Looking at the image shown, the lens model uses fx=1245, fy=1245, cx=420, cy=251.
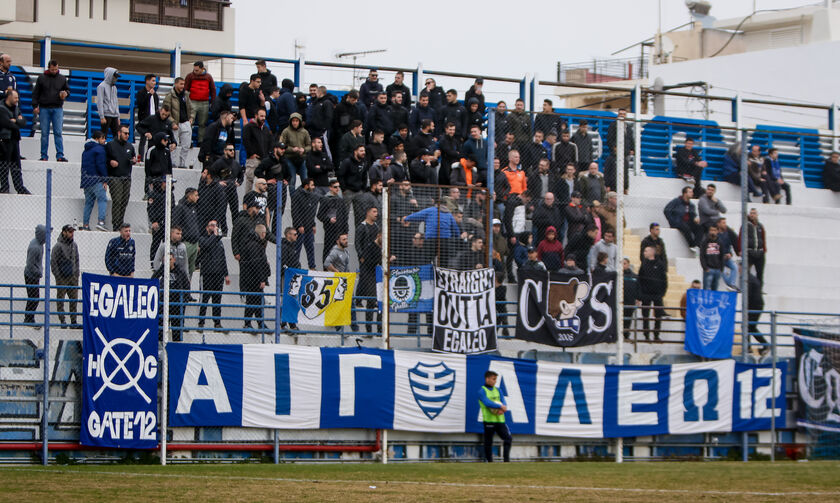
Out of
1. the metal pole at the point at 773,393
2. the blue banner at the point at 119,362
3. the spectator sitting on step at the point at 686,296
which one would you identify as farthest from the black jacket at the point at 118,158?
the metal pole at the point at 773,393

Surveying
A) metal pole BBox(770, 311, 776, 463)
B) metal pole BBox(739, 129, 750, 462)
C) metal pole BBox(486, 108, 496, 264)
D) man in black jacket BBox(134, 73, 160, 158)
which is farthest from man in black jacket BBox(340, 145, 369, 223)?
metal pole BBox(770, 311, 776, 463)

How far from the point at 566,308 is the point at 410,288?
8.71 ft

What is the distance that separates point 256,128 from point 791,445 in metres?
10.9

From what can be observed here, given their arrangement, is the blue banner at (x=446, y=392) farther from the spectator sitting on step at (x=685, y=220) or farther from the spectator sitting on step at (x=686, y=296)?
the spectator sitting on step at (x=685, y=220)

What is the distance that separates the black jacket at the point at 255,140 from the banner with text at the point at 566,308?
545 cm

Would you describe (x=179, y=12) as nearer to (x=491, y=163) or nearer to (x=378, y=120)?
(x=378, y=120)

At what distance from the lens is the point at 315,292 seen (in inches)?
732

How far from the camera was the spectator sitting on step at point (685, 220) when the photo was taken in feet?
70.3

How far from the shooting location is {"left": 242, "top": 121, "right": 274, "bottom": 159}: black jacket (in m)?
22.1

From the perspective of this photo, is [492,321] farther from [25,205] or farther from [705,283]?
[25,205]

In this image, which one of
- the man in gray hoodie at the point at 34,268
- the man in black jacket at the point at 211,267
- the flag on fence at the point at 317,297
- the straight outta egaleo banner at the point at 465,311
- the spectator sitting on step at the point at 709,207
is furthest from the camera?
the spectator sitting on step at the point at 709,207

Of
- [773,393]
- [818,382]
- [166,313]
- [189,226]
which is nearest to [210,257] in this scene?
[189,226]

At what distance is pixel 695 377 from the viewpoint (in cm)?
2098

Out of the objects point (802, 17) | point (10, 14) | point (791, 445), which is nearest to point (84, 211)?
point (791, 445)
